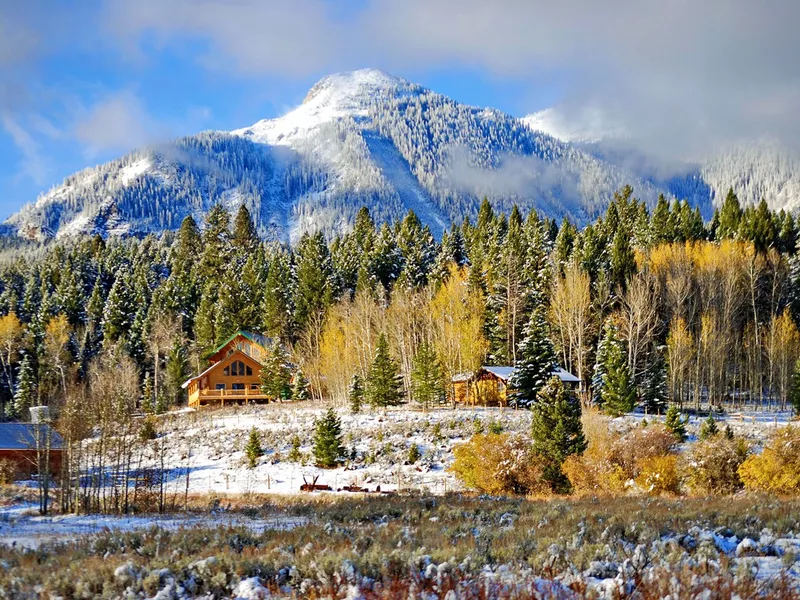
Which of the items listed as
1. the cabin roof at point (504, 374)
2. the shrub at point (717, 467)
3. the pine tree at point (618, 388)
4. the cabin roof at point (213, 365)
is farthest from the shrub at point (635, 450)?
the cabin roof at point (213, 365)

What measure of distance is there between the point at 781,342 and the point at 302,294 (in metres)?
48.0

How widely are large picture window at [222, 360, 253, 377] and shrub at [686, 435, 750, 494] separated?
46762 millimetres

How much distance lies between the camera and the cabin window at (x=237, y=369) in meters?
61.8

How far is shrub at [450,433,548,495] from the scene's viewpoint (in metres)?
26.0

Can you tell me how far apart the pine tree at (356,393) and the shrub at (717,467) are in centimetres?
2636

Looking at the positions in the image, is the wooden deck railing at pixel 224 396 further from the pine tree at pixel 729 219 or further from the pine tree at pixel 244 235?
the pine tree at pixel 729 219

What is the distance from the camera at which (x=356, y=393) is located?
1916 inches

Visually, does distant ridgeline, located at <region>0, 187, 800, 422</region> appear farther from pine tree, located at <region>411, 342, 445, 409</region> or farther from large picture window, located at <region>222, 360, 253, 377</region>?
large picture window, located at <region>222, 360, 253, 377</region>

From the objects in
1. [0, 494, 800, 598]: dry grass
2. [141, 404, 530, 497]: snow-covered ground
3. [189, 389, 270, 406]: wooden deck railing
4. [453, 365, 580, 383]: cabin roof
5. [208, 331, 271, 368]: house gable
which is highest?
[208, 331, 271, 368]: house gable

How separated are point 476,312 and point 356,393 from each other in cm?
1503

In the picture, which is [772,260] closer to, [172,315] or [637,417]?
[637,417]

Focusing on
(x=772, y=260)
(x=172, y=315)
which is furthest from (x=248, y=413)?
(x=772, y=260)

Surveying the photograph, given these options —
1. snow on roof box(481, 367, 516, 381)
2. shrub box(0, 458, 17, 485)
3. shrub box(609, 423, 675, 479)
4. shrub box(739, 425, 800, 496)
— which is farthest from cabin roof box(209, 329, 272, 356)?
shrub box(739, 425, 800, 496)

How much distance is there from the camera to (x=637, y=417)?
138 feet
